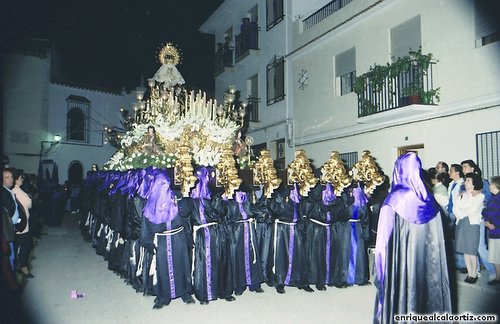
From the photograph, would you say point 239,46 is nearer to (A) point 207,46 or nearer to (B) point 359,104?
(A) point 207,46

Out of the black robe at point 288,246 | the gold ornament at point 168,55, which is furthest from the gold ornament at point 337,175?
the gold ornament at point 168,55

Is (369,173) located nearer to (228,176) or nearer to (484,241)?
(228,176)

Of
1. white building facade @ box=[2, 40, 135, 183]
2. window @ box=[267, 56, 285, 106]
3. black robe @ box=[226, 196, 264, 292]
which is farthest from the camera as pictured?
white building facade @ box=[2, 40, 135, 183]

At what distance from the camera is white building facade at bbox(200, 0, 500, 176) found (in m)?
8.41

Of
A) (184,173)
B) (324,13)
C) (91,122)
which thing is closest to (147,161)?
(184,173)

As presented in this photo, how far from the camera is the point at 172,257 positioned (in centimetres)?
534

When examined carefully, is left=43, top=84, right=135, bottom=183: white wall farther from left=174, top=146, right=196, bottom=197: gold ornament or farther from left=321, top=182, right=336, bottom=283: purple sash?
left=321, top=182, right=336, bottom=283: purple sash

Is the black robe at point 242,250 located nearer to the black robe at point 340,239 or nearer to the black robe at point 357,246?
the black robe at point 340,239

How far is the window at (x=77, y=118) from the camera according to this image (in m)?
24.1

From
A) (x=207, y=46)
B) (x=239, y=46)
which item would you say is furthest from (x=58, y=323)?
(x=207, y=46)

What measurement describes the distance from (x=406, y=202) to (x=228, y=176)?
277 centimetres

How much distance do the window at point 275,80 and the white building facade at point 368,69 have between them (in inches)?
4.5

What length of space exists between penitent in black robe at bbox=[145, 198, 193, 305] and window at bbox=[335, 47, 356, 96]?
8.82 metres

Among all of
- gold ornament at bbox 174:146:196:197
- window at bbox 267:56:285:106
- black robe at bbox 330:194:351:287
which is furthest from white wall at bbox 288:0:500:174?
gold ornament at bbox 174:146:196:197
